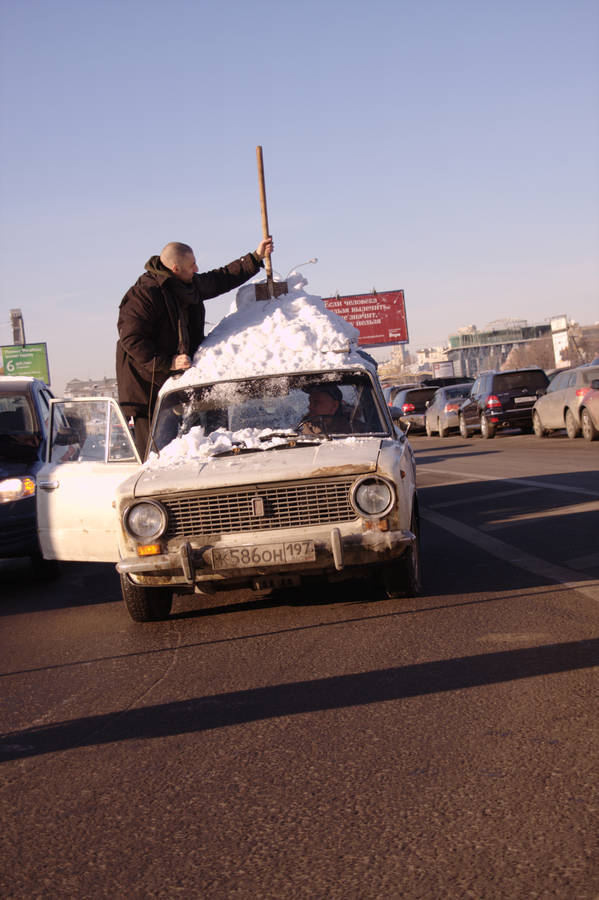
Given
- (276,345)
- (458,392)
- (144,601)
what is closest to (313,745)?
(144,601)

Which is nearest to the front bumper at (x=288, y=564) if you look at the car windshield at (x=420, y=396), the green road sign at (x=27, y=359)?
the car windshield at (x=420, y=396)

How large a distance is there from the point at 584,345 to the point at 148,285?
129892mm

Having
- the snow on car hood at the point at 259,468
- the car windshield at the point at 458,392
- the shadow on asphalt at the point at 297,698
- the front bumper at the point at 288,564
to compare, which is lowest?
the shadow on asphalt at the point at 297,698

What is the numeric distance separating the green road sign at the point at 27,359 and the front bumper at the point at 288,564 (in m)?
73.0

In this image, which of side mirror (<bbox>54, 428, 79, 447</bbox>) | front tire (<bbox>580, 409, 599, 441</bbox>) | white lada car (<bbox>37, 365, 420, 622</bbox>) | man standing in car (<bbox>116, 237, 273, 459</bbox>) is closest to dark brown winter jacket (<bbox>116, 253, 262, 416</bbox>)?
man standing in car (<bbox>116, 237, 273, 459</bbox>)

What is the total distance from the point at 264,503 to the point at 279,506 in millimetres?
94

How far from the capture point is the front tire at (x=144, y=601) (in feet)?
22.5

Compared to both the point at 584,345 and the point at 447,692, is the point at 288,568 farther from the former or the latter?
the point at 584,345

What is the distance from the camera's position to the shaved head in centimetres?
891

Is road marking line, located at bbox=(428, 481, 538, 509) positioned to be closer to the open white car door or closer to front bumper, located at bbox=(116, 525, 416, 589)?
the open white car door

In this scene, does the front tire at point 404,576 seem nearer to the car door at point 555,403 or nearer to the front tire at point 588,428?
the front tire at point 588,428

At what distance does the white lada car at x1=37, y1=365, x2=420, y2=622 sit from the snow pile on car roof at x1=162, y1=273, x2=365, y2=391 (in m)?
0.29

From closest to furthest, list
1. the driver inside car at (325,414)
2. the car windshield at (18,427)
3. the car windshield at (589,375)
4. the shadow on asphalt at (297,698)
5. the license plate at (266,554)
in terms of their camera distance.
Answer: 1. the shadow on asphalt at (297,698)
2. the license plate at (266,554)
3. the driver inside car at (325,414)
4. the car windshield at (18,427)
5. the car windshield at (589,375)

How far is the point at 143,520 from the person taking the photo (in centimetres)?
661
